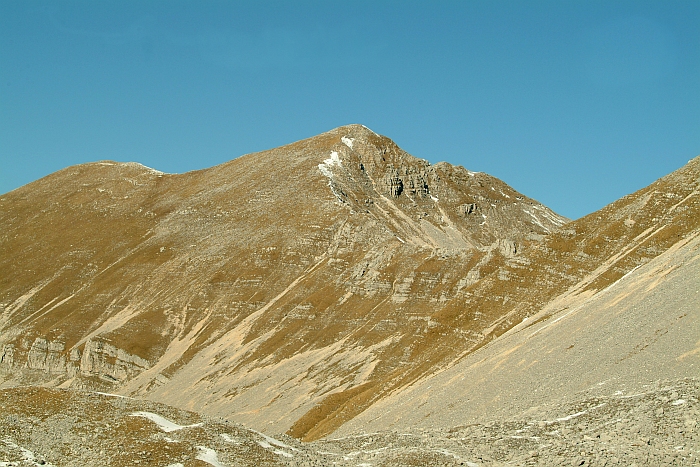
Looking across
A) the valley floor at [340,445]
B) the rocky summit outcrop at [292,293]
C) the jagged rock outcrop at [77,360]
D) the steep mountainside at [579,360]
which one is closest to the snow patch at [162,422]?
the valley floor at [340,445]

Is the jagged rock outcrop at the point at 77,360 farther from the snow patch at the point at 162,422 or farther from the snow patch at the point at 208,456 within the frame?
the snow patch at the point at 208,456

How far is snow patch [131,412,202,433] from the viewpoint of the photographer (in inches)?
1659

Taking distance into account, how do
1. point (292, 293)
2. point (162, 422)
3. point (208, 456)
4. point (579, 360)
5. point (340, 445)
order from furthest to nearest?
point (292, 293), point (579, 360), point (340, 445), point (162, 422), point (208, 456)

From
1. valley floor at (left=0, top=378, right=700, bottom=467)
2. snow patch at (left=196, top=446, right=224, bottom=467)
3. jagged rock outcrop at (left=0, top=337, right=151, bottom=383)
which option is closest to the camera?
valley floor at (left=0, top=378, right=700, bottom=467)

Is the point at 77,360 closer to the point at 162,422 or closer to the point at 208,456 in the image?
the point at 162,422

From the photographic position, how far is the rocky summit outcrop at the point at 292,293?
320ft

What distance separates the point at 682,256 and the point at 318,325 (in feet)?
230

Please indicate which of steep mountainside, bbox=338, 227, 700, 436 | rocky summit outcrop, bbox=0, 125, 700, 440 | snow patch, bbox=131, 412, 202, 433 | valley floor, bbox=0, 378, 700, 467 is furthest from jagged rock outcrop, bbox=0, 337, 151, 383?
snow patch, bbox=131, 412, 202, 433

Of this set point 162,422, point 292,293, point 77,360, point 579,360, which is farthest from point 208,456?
point 77,360

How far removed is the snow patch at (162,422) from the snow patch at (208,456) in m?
3.31

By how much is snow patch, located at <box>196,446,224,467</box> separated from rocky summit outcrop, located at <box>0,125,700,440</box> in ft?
138

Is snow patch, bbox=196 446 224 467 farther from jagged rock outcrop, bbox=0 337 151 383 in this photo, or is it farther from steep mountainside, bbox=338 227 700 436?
jagged rock outcrop, bbox=0 337 151 383

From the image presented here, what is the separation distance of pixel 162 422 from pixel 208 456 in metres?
5.79

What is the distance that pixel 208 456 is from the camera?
38.7 m
